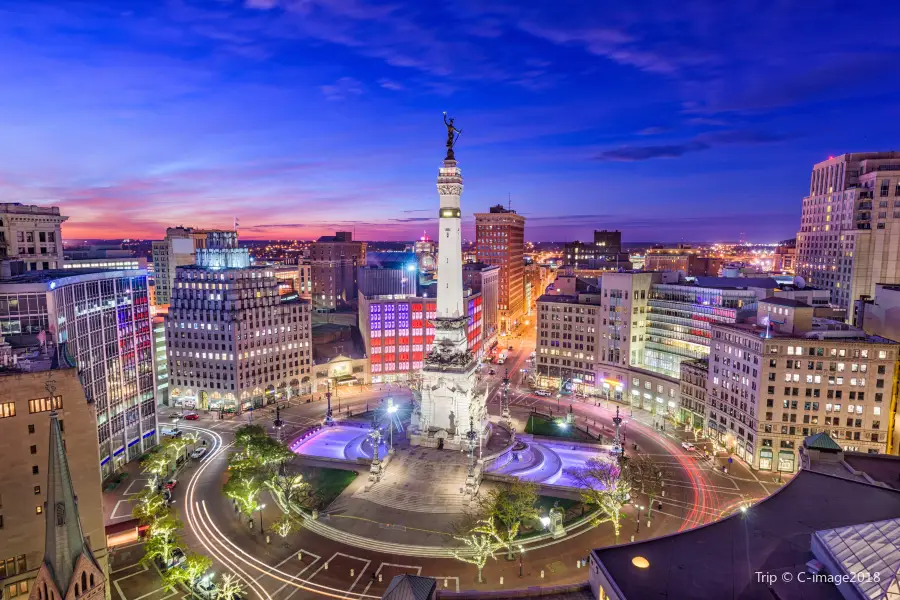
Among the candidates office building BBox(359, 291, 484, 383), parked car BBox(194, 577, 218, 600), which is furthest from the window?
office building BBox(359, 291, 484, 383)

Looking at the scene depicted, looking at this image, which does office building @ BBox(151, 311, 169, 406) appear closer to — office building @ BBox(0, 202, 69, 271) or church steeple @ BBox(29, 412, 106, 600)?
office building @ BBox(0, 202, 69, 271)

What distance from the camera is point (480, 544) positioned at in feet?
184

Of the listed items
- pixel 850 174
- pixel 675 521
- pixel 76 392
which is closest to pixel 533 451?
pixel 675 521

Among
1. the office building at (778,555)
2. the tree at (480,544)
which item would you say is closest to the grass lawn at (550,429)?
the tree at (480,544)

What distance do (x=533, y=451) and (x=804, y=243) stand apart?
12117 centimetres

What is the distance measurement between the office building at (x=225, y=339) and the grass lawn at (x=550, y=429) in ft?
186

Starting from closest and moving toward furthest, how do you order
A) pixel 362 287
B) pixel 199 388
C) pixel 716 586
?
1. pixel 716 586
2. pixel 199 388
3. pixel 362 287

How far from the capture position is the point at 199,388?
111m

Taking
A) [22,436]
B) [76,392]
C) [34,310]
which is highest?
[34,310]

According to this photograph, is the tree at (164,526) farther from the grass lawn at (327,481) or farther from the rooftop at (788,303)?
the rooftop at (788,303)

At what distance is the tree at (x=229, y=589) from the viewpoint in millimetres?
47750

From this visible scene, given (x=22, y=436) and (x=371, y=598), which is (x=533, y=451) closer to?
(x=371, y=598)

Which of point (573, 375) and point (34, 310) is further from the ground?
point (34, 310)

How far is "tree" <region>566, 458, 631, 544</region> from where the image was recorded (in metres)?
61.7
